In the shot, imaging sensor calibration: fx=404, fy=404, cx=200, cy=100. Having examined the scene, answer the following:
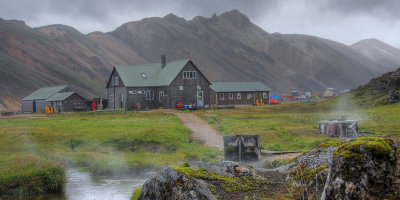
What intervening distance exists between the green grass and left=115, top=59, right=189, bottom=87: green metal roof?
34577mm

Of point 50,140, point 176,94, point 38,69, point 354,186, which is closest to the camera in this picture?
point 354,186

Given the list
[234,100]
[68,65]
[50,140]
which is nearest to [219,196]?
[50,140]

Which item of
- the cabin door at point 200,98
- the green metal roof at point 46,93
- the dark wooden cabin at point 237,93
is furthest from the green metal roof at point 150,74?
the dark wooden cabin at point 237,93

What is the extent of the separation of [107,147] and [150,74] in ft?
156

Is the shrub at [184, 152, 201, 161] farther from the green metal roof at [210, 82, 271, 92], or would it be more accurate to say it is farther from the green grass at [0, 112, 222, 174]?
the green metal roof at [210, 82, 271, 92]

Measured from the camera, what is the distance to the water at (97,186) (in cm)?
1852

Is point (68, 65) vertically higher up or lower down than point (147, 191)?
higher up

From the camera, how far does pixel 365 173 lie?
6.59 m

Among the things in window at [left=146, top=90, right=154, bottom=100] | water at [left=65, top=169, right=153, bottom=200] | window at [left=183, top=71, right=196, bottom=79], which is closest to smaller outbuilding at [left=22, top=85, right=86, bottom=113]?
window at [left=146, top=90, right=154, bottom=100]

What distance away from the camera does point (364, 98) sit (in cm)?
6253

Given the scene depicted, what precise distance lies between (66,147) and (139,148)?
5.76 meters

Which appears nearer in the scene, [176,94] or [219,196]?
[219,196]

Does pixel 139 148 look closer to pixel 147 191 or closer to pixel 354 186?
pixel 147 191

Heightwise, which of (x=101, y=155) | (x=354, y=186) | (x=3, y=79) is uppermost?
(x=3, y=79)
